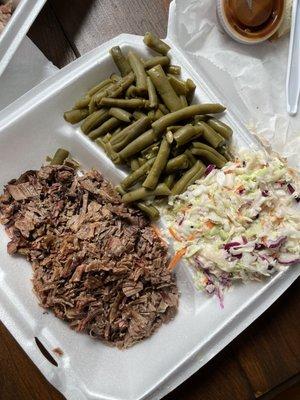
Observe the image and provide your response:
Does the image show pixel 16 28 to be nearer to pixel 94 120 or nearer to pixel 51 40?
pixel 51 40

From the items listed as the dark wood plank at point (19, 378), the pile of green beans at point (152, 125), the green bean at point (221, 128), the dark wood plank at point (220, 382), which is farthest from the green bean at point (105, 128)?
the dark wood plank at point (220, 382)

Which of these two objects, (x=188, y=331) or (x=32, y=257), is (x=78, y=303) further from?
(x=188, y=331)

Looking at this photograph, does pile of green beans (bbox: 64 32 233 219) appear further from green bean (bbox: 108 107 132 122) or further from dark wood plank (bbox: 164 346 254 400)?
dark wood plank (bbox: 164 346 254 400)

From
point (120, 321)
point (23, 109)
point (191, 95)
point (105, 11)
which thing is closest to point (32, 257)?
point (120, 321)

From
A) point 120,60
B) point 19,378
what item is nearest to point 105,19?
point 120,60

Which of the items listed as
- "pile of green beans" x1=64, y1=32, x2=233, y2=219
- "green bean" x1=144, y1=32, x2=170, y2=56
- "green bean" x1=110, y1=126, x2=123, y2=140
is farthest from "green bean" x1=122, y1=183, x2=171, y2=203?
"green bean" x1=144, y1=32, x2=170, y2=56

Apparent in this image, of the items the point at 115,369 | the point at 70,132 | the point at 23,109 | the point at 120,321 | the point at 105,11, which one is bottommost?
the point at 115,369

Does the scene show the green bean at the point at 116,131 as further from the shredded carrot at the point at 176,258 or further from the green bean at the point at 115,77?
the shredded carrot at the point at 176,258
